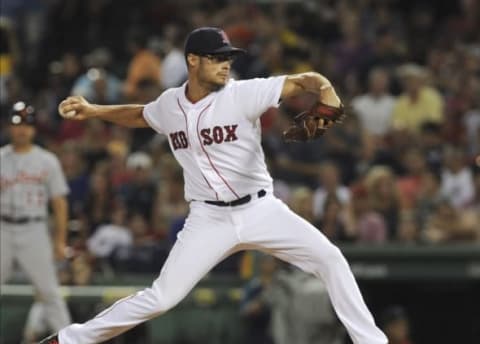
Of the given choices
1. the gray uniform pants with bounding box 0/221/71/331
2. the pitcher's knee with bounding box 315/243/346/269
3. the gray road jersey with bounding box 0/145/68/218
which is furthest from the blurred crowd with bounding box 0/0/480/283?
the pitcher's knee with bounding box 315/243/346/269

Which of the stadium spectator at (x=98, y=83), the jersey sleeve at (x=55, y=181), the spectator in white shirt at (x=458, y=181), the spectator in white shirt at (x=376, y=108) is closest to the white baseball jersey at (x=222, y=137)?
the jersey sleeve at (x=55, y=181)

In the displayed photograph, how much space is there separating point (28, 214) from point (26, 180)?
27 cm

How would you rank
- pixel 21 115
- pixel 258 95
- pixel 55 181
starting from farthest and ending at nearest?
pixel 55 181 < pixel 21 115 < pixel 258 95

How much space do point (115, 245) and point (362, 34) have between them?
14.6 ft

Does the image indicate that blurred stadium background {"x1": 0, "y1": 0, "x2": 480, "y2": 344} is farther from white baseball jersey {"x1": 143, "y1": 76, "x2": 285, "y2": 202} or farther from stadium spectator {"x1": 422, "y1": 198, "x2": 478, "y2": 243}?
white baseball jersey {"x1": 143, "y1": 76, "x2": 285, "y2": 202}

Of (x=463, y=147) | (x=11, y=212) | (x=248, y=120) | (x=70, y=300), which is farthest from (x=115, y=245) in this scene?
→ (x=248, y=120)

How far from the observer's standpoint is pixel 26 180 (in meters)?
10.1

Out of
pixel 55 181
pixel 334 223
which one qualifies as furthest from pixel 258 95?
pixel 334 223

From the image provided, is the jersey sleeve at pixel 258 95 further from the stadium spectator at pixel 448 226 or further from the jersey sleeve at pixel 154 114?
the stadium spectator at pixel 448 226

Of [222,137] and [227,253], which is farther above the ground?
[222,137]

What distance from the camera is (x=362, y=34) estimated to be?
1532 cm

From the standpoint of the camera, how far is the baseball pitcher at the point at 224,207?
24.9 ft

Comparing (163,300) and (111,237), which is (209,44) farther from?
(111,237)

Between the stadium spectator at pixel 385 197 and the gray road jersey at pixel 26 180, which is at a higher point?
the gray road jersey at pixel 26 180
